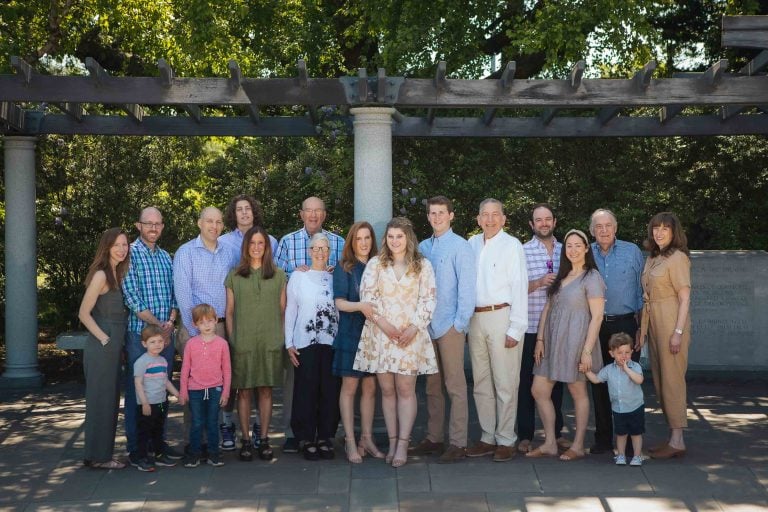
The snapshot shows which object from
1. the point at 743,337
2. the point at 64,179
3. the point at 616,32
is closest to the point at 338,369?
the point at 743,337

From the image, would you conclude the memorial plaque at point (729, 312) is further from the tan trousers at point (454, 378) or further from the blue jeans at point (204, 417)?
the blue jeans at point (204, 417)

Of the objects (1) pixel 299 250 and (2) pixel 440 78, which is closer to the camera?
(1) pixel 299 250

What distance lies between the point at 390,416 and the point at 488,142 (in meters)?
7.23

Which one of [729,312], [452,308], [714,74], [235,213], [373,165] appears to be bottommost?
[729,312]

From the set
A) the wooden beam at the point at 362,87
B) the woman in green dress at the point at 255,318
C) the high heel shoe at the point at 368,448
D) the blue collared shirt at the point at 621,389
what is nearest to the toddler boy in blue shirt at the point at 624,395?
the blue collared shirt at the point at 621,389

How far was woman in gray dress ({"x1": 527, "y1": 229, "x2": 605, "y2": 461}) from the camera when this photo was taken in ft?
24.3

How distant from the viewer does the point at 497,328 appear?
24.4 ft

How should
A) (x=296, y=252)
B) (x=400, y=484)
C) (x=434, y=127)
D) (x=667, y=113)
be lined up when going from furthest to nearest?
(x=434, y=127)
(x=667, y=113)
(x=296, y=252)
(x=400, y=484)

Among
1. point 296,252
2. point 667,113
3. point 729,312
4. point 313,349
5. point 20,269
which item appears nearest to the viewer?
point 313,349

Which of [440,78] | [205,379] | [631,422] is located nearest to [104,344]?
[205,379]

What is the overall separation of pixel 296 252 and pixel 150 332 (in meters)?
1.39

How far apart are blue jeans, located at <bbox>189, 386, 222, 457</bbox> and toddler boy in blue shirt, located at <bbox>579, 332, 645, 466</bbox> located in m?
2.64

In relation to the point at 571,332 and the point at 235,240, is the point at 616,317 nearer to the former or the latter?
the point at 571,332

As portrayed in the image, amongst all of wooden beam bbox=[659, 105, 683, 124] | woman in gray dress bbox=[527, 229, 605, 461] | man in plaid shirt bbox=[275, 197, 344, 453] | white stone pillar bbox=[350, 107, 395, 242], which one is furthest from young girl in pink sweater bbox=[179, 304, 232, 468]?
wooden beam bbox=[659, 105, 683, 124]
